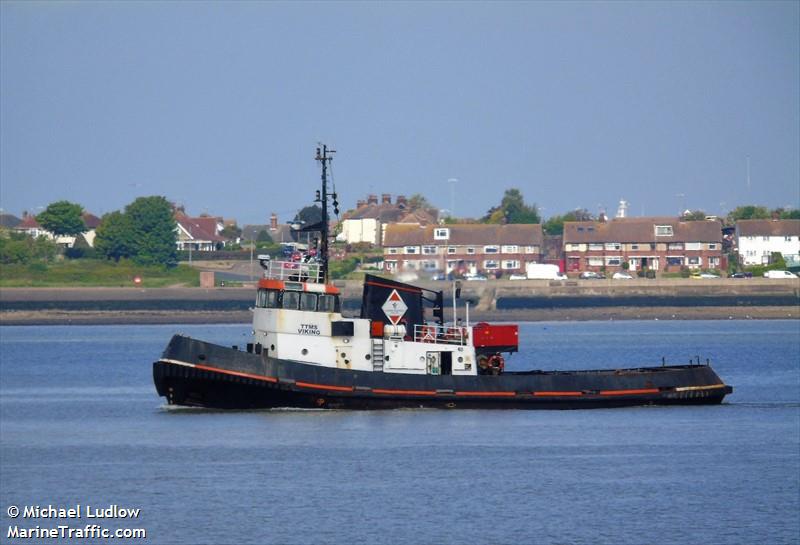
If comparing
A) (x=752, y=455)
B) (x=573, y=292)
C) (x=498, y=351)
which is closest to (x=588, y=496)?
(x=752, y=455)

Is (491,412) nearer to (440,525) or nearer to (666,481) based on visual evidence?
(666,481)

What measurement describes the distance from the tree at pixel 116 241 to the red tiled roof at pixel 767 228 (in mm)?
64441

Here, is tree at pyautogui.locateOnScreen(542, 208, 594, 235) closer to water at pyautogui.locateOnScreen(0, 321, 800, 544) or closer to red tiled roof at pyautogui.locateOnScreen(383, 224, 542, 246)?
red tiled roof at pyautogui.locateOnScreen(383, 224, 542, 246)

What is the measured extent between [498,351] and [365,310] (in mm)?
4455

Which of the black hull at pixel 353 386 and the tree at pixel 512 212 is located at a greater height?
the tree at pixel 512 212

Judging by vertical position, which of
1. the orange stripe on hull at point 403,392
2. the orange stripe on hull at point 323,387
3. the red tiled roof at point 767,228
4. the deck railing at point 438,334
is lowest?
the orange stripe on hull at point 403,392

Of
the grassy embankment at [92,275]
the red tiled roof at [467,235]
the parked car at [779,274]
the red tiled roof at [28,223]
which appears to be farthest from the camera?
the red tiled roof at [28,223]

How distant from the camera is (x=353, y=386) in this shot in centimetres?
4406

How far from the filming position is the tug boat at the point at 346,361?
43.7 metres

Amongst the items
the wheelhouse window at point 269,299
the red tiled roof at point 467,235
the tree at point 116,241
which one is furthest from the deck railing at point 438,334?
the tree at point 116,241

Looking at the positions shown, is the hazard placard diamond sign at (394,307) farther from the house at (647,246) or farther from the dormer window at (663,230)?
the dormer window at (663,230)

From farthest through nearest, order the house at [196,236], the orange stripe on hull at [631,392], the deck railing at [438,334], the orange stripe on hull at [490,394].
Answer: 1. the house at [196,236]
2. the orange stripe on hull at [631,392]
3. the deck railing at [438,334]
4. the orange stripe on hull at [490,394]

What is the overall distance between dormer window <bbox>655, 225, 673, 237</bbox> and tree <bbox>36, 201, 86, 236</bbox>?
6258 centimetres

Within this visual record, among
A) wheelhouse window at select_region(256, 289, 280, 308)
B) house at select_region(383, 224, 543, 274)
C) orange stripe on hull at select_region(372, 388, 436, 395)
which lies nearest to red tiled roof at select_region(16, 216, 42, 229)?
house at select_region(383, 224, 543, 274)
